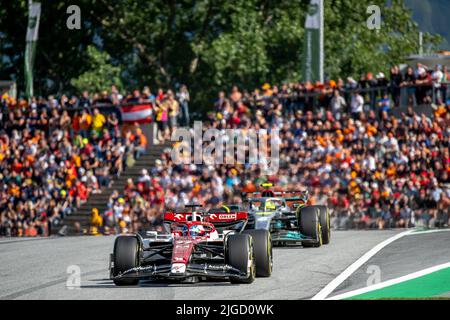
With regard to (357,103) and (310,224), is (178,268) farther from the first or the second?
(357,103)

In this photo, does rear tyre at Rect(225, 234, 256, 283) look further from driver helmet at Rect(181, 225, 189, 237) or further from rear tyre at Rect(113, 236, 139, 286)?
rear tyre at Rect(113, 236, 139, 286)

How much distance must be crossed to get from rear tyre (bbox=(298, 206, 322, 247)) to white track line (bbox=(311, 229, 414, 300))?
1223 mm

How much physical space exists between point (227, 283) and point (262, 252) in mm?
743


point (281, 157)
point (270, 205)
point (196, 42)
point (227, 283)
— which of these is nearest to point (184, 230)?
point (227, 283)

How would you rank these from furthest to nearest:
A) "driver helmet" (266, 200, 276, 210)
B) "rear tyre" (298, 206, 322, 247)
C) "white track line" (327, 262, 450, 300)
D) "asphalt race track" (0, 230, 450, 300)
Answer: "driver helmet" (266, 200, 276, 210)
"rear tyre" (298, 206, 322, 247)
"asphalt race track" (0, 230, 450, 300)
"white track line" (327, 262, 450, 300)

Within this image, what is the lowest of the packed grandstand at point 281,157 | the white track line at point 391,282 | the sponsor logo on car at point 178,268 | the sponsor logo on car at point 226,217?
the white track line at point 391,282

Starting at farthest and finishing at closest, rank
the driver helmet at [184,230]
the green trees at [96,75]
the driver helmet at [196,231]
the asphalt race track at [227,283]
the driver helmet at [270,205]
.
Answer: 1. the green trees at [96,75]
2. the driver helmet at [270,205]
3. the driver helmet at [184,230]
4. the driver helmet at [196,231]
5. the asphalt race track at [227,283]

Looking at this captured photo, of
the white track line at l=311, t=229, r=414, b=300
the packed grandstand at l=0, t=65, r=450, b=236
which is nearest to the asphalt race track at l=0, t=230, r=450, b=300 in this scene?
the white track line at l=311, t=229, r=414, b=300

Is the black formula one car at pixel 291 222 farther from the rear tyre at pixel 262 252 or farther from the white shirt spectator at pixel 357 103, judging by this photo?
the white shirt spectator at pixel 357 103

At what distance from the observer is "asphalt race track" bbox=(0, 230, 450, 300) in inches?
592

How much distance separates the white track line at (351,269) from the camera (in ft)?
49.0

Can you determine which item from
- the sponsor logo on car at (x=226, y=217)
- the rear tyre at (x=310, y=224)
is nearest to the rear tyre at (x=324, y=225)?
the rear tyre at (x=310, y=224)

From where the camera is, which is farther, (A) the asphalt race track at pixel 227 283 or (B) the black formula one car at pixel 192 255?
(B) the black formula one car at pixel 192 255

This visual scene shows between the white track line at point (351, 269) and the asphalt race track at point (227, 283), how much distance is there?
4.0 inches
